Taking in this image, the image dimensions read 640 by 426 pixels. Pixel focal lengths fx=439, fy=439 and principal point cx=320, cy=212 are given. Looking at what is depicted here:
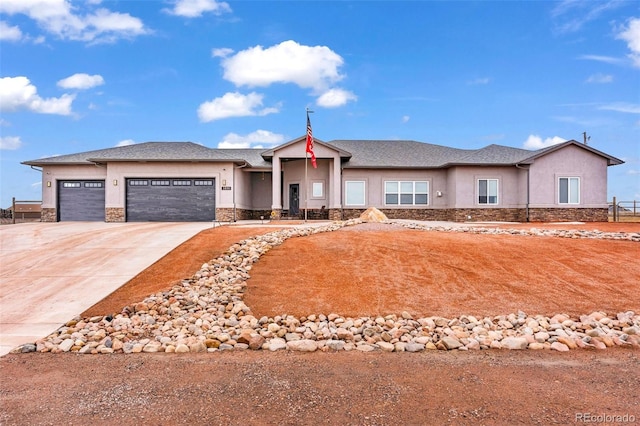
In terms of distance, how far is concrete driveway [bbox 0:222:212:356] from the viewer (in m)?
8.18

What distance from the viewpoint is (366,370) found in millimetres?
5801

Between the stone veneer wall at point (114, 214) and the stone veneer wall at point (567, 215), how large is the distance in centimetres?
2242

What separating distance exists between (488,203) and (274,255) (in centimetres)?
1749

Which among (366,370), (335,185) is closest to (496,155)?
(335,185)

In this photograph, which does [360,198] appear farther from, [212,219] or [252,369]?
[252,369]

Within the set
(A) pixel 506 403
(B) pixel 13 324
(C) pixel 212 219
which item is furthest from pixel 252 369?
(C) pixel 212 219

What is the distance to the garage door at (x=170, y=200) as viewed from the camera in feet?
78.1

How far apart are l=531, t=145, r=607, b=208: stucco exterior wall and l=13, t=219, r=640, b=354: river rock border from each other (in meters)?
18.0

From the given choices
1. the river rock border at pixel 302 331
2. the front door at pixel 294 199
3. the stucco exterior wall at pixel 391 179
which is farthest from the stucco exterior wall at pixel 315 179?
the river rock border at pixel 302 331

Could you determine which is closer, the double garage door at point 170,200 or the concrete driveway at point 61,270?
the concrete driveway at point 61,270

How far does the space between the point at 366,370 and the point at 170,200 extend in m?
20.3

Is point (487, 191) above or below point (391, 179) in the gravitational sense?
below

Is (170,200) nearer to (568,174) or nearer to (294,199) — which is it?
(294,199)

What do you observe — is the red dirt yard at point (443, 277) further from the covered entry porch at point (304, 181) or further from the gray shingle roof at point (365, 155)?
the gray shingle roof at point (365, 155)
